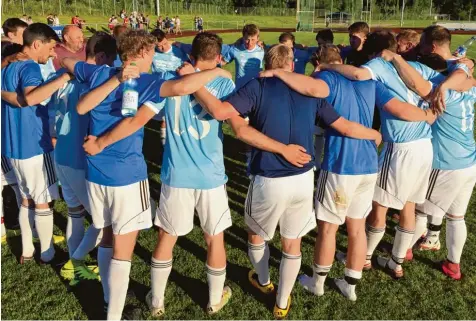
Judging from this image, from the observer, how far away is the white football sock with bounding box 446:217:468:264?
15.7ft

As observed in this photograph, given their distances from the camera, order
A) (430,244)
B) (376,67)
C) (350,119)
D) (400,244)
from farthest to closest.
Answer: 1. (430,244)
2. (400,244)
3. (376,67)
4. (350,119)

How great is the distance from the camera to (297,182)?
3723 mm

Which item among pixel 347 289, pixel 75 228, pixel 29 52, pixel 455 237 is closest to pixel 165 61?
pixel 29 52

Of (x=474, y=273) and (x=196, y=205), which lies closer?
(x=196, y=205)

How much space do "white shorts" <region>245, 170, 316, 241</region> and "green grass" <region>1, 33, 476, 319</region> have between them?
0.97 metres

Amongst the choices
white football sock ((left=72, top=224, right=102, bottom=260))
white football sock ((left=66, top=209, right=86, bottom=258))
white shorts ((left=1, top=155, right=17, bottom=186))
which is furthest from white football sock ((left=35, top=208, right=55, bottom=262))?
white shorts ((left=1, top=155, right=17, bottom=186))

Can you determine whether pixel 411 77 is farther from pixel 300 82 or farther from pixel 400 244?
pixel 400 244

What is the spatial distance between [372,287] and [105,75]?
3430 mm

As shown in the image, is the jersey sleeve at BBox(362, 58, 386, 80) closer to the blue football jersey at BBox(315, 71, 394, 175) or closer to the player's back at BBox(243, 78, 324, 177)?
the blue football jersey at BBox(315, 71, 394, 175)

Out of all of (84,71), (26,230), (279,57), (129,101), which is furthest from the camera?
(26,230)

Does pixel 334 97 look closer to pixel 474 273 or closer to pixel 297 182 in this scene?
pixel 297 182

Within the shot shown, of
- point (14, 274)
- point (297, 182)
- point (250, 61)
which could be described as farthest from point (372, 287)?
point (250, 61)

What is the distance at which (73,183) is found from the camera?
4254 millimetres

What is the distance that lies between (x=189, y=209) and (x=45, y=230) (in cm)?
206
